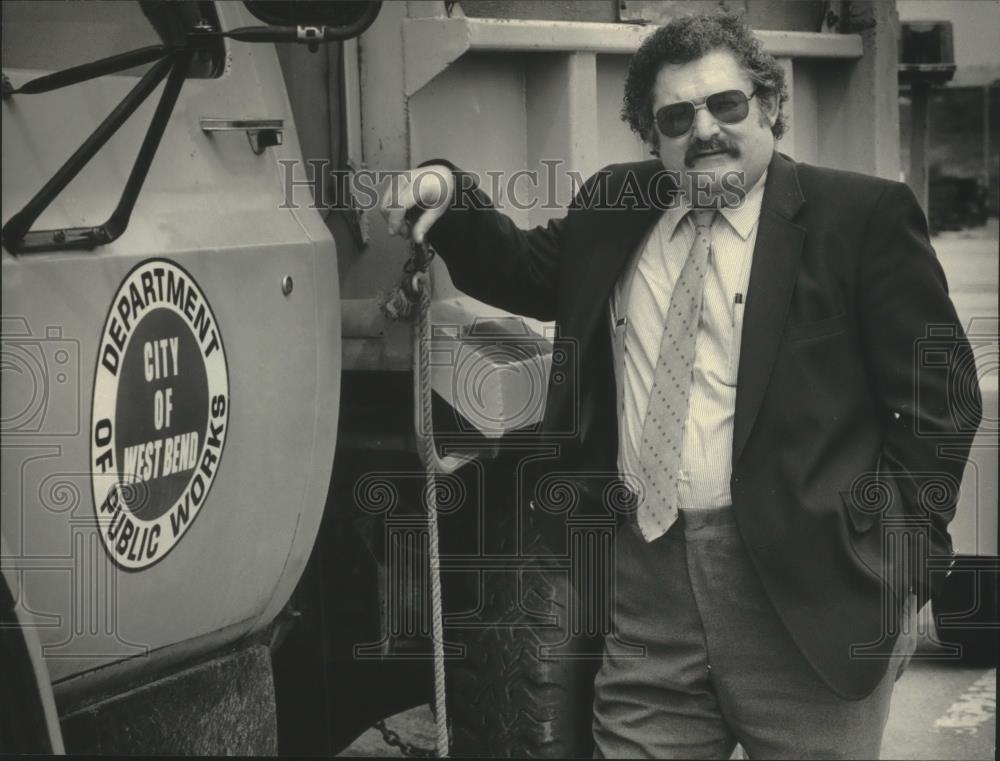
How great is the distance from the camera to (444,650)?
331cm

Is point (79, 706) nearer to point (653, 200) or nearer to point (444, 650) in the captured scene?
point (444, 650)

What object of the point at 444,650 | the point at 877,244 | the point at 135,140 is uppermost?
the point at 135,140

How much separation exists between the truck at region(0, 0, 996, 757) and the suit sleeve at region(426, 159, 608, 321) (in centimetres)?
9

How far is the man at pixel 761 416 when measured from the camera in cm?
249

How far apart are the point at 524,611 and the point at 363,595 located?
379 millimetres

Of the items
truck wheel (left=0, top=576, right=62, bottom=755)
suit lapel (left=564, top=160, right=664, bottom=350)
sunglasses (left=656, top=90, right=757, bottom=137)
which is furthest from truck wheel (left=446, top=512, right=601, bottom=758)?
truck wheel (left=0, top=576, right=62, bottom=755)

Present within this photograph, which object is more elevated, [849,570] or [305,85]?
[305,85]

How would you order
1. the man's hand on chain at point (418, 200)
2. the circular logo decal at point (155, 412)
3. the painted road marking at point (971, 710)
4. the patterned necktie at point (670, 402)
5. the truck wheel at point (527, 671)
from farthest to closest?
the painted road marking at point (971, 710) < the truck wheel at point (527, 671) < the man's hand on chain at point (418, 200) < the patterned necktie at point (670, 402) < the circular logo decal at point (155, 412)

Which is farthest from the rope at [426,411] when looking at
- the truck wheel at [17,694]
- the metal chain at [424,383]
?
the truck wheel at [17,694]

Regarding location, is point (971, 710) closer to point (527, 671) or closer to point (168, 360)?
point (527, 671)

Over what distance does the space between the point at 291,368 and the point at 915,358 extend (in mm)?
1102

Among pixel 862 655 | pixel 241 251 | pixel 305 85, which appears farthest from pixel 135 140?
pixel 862 655

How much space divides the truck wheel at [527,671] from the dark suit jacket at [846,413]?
735 millimetres

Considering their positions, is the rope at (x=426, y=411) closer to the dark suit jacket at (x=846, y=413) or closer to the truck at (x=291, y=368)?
the truck at (x=291, y=368)
